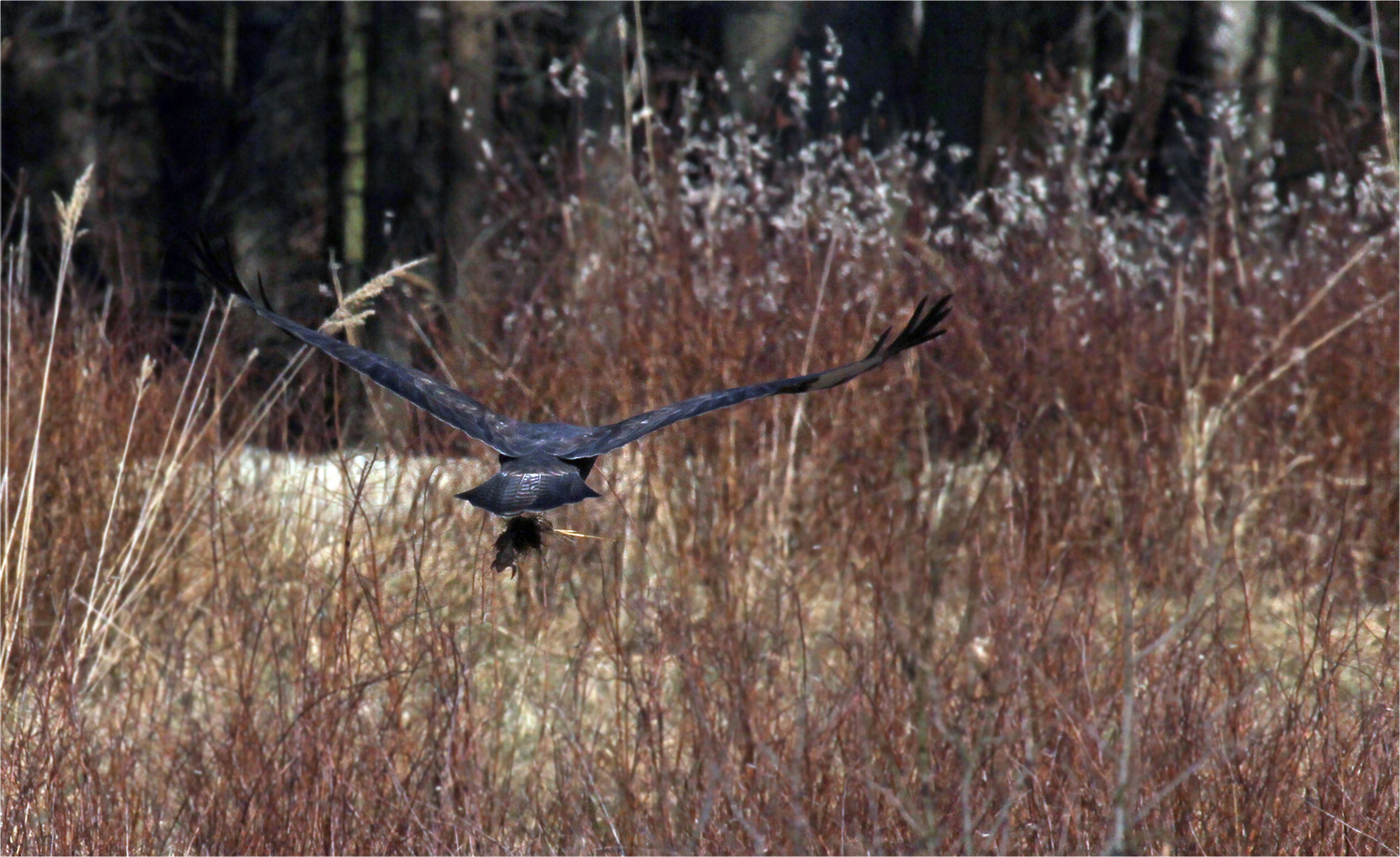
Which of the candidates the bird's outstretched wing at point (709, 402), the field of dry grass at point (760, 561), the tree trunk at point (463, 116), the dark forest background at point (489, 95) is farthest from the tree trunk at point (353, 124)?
the bird's outstretched wing at point (709, 402)

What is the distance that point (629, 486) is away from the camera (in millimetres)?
3623

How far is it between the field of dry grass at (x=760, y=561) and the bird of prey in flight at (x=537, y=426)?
17 centimetres

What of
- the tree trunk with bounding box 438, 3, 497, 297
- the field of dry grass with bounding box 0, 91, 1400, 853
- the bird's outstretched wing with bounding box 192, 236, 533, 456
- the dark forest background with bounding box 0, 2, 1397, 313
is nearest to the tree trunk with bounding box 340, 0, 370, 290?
the dark forest background with bounding box 0, 2, 1397, 313

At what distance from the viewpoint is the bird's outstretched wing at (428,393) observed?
6.20 feet

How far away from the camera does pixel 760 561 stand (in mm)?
3648

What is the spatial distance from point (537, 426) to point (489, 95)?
5.35m

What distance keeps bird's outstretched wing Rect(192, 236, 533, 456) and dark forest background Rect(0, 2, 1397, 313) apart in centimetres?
279

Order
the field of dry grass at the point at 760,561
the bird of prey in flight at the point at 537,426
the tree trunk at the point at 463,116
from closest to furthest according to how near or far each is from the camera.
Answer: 1. the bird of prey in flight at the point at 537,426
2. the field of dry grass at the point at 760,561
3. the tree trunk at the point at 463,116

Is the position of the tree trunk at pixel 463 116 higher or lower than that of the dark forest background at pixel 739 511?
higher

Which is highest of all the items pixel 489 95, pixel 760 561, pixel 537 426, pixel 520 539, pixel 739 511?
pixel 489 95

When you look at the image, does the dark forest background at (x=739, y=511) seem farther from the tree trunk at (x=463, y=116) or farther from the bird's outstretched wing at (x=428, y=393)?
the bird's outstretched wing at (x=428, y=393)

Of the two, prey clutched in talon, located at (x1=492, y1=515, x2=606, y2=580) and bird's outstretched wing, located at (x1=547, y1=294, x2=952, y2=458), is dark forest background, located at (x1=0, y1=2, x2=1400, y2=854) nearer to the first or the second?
prey clutched in talon, located at (x1=492, y1=515, x2=606, y2=580)

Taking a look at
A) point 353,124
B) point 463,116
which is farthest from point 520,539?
point 353,124

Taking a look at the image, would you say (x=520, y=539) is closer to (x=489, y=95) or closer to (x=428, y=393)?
(x=428, y=393)
